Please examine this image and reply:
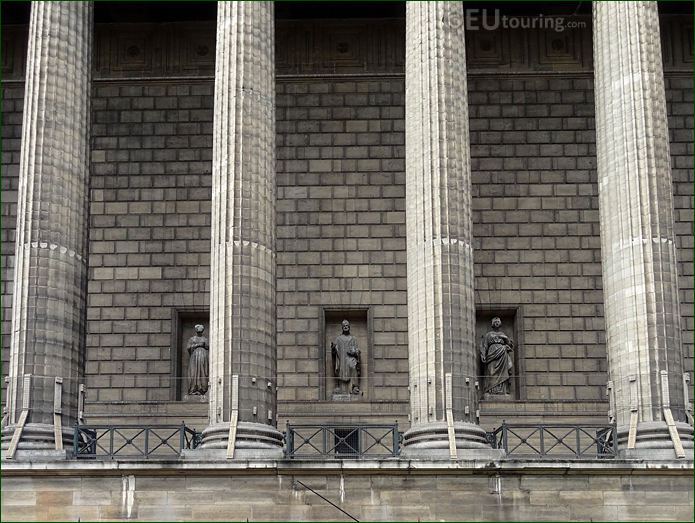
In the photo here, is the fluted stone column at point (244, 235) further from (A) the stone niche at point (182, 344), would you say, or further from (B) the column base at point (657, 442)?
(B) the column base at point (657, 442)

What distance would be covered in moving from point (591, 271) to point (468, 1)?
9.53m

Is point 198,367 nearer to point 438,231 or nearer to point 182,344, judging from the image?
point 182,344

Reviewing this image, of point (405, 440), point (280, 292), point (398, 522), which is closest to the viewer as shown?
point (398, 522)

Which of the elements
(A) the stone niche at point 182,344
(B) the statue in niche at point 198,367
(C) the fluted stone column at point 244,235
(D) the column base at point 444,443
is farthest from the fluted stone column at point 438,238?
(A) the stone niche at point 182,344

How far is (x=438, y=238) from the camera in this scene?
115 ft

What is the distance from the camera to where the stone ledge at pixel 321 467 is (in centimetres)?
3269

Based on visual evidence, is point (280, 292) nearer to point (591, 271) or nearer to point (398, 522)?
point (591, 271)

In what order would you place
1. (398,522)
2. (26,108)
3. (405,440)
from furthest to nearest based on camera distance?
(26,108) → (405,440) → (398,522)

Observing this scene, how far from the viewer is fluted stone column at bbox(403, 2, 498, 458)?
34094 millimetres

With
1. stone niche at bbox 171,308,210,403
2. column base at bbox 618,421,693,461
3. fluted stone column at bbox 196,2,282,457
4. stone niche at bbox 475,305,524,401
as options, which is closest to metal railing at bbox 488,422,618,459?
column base at bbox 618,421,693,461

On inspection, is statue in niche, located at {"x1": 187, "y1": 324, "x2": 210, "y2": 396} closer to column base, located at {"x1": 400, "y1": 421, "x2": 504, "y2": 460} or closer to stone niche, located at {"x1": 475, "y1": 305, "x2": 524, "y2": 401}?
stone niche, located at {"x1": 475, "y1": 305, "x2": 524, "y2": 401}

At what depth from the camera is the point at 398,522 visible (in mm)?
32469

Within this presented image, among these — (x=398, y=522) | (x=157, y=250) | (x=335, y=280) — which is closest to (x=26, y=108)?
(x=157, y=250)

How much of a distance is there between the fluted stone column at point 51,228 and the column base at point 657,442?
1420 cm
